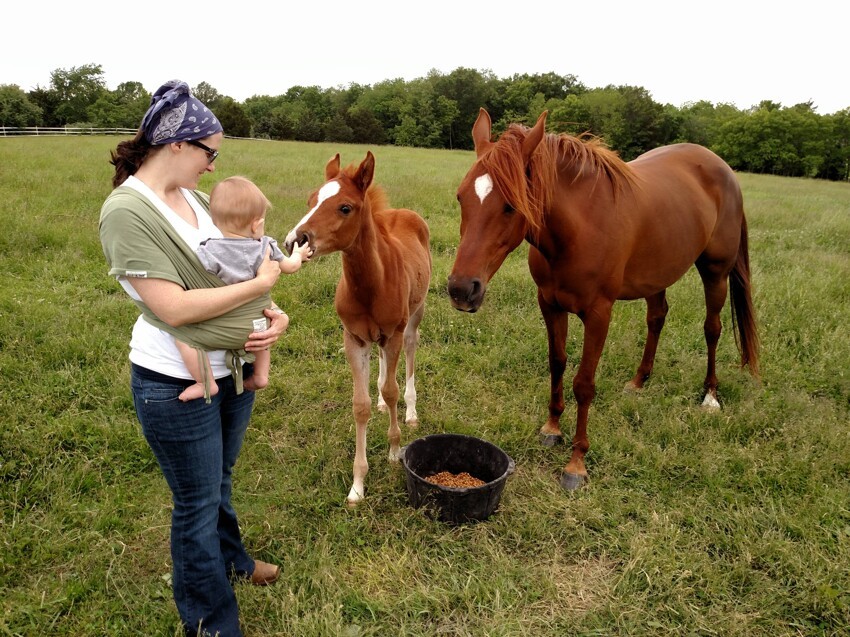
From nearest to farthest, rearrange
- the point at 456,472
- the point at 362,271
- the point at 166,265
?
the point at 166,265
the point at 362,271
the point at 456,472

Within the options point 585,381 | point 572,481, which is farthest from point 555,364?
point 572,481

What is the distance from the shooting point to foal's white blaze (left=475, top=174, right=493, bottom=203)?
293 centimetres

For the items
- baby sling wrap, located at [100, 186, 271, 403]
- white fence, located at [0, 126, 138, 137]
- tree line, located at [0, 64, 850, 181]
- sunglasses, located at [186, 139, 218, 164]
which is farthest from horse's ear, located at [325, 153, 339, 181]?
white fence, located at [0, 126, 138, 137]

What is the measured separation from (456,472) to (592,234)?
1.82 m

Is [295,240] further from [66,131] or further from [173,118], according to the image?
[66,131]

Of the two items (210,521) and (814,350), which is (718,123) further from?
(210,521)

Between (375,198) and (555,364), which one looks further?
(555,364)

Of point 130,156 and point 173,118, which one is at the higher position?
point 173,118

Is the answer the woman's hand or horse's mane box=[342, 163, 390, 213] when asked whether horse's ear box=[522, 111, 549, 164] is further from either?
the woman's hand

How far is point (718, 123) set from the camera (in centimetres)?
5800

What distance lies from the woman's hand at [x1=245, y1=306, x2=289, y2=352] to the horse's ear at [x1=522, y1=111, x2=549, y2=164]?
169 centimetres

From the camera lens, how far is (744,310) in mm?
4926

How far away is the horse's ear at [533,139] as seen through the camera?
2932mm

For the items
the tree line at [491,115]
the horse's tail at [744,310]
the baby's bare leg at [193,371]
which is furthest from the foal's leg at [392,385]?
the tree line at [491,115]
